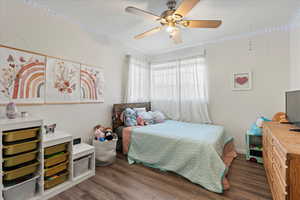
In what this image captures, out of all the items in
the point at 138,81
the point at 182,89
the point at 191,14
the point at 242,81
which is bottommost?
the point at 182,89

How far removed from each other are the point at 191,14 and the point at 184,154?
2158 mm

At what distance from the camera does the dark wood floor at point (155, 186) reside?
166 centimetres

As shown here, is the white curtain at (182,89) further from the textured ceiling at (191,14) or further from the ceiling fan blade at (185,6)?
the ceiling fan blade at (185,6)

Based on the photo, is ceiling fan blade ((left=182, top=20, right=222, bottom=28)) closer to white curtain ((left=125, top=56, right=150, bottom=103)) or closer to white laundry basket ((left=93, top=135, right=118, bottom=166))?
white curtain ((left=125, top=56, right=150, bottom=103))

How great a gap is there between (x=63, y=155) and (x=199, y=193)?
6.08ft

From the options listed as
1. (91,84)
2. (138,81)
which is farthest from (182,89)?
(91,84)

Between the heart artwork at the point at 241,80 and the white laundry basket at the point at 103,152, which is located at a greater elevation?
the heart artwork at the point at 241,80

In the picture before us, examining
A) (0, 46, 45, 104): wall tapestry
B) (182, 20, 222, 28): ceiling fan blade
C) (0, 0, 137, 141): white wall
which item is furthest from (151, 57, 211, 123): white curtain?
(0, 46, 45, 104): wall tapestry

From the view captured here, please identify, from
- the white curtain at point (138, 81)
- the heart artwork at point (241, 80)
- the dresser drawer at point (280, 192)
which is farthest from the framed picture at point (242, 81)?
the white curtain at point (138, 81)

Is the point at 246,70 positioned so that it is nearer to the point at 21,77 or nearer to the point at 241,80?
the point at 241,80

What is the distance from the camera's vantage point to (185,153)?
205 centimetres

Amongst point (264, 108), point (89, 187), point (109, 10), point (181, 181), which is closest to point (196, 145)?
point (181, 181)

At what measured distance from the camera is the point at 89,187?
72.4 inches

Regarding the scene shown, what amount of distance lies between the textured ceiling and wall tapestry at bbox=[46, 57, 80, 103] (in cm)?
82
